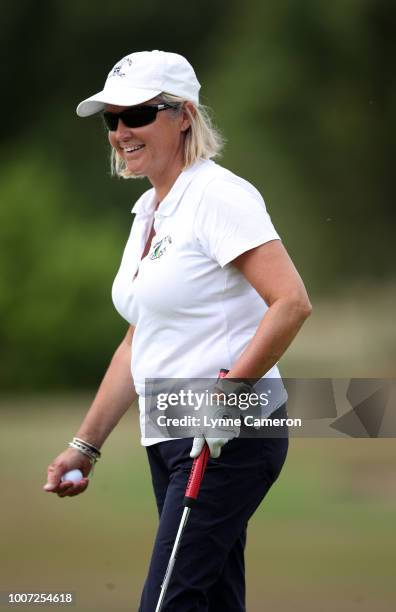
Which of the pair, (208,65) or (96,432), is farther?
(208,65)

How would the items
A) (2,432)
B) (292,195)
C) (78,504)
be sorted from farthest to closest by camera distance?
(292,195), (2,432), (78,504)

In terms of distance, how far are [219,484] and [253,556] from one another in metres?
2.68

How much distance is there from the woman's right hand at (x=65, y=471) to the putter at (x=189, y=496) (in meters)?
0.50

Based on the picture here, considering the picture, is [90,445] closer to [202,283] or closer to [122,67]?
[202,283]

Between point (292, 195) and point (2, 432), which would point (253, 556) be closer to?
point (2, 432)

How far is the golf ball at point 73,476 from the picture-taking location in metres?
2.48

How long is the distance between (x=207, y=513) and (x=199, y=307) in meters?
0.39

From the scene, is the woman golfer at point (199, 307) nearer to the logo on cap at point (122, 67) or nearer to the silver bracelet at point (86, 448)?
the logo on cap at point (122, 67)

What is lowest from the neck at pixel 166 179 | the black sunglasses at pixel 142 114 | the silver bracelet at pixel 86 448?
the silver bracelet at pixel 86 448

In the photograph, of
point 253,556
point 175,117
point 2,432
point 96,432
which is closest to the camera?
point 175,117

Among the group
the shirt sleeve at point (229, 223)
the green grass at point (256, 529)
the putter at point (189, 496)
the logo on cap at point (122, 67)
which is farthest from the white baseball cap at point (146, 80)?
the green grass at point (256, 529)

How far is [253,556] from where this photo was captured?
15.3 feet

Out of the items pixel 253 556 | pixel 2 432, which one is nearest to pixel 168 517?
pixel 253 556

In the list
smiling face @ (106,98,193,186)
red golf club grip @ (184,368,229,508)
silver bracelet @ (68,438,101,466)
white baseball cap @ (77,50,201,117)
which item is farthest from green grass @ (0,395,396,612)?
white baseball cap @ (77,50,201,117)
